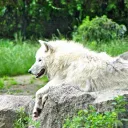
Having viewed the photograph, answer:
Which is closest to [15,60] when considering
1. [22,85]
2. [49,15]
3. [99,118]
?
[22,85]

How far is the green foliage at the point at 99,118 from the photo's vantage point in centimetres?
582

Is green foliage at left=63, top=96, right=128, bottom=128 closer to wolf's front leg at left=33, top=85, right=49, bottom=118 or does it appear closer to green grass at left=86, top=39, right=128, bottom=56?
wolf's front leg at left=33, top=85, right=49, bottom=118

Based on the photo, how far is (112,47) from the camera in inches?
592

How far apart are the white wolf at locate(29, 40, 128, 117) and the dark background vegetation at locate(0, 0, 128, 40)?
11883mm

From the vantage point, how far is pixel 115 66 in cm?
779

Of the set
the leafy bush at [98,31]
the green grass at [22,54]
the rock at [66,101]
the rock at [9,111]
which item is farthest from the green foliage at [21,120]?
the leafy bush at [98,31]

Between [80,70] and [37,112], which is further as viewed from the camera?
[80,70]

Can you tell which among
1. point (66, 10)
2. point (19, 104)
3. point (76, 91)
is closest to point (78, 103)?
point (76, 91)

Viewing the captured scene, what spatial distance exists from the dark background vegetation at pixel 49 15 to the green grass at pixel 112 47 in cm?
434

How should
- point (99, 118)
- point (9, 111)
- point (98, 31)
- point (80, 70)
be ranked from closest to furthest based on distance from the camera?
1. point (99, 118)
2. point (80, 70)
3. point (9, 111)
4. point (98, 31)

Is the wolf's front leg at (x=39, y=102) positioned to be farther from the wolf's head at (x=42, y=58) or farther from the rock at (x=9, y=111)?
the wolf's head at (x=42, y=58)

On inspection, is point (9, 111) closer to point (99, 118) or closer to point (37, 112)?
point (37, 112)

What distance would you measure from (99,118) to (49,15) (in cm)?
1537

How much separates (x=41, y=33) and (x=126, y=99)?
14723 millimetres
